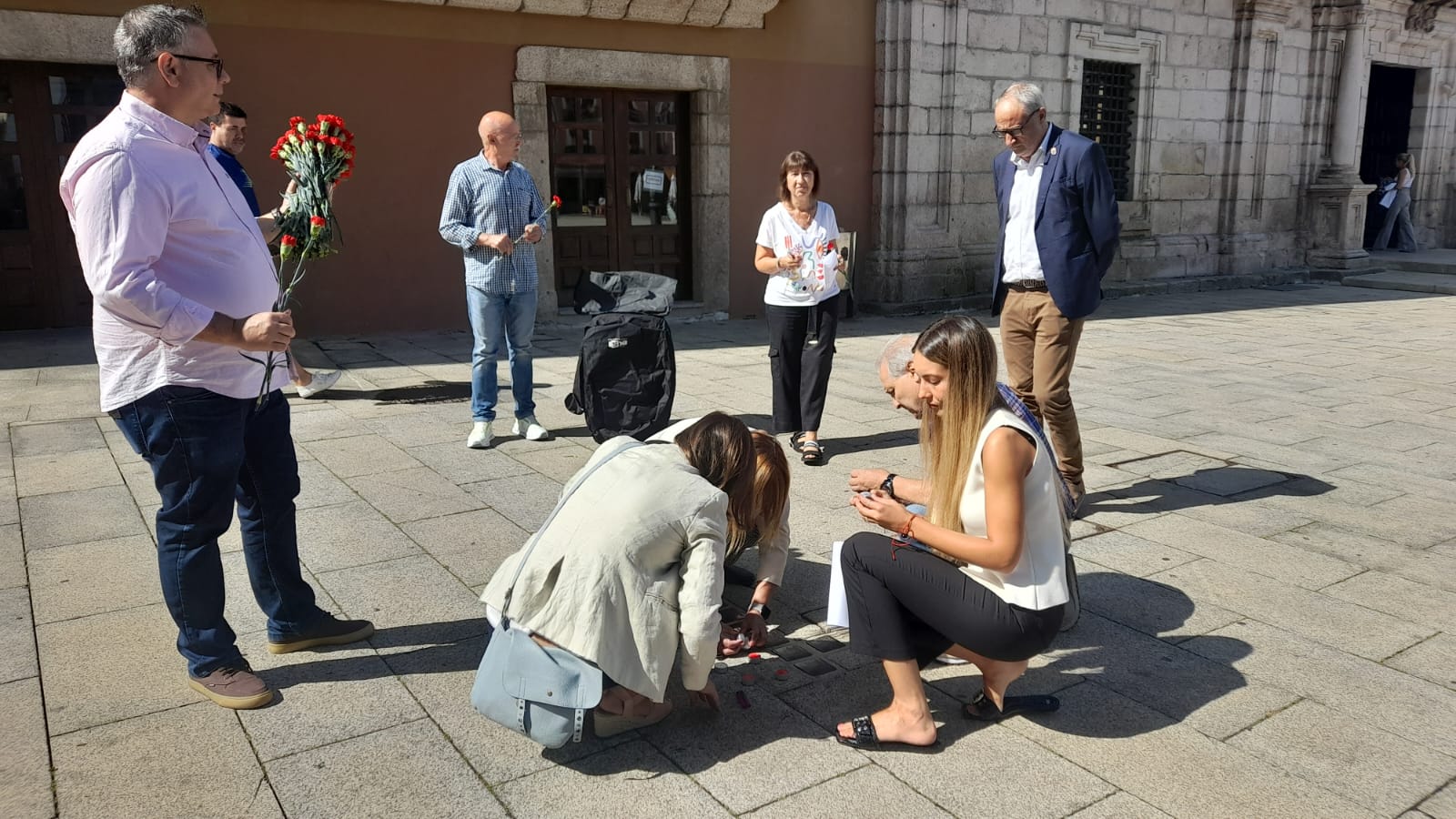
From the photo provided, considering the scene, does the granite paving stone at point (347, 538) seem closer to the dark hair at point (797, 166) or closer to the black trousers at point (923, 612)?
the black trousers at point (923, 612)

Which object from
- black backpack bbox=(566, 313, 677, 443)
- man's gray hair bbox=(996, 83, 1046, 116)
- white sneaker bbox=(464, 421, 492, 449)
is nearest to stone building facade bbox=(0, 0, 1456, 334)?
white sneaker bbox=(464, 421, 492, 449)

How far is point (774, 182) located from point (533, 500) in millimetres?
7052

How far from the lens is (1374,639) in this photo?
3.46 metres

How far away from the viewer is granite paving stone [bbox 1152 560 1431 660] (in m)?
3.46

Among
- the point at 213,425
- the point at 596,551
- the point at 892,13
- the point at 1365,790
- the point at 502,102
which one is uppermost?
the point at 892,13

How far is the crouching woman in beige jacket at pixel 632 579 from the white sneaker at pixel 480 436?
10.2 ft

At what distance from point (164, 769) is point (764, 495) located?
5.60ft

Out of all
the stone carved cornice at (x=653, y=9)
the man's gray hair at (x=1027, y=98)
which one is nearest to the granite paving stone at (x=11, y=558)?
the man's gray hair at (x=1027, y=98)

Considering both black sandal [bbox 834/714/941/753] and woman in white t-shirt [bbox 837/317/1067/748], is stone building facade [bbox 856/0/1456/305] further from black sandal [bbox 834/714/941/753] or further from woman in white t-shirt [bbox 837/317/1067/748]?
black sandal [bbox 834/714/941/753]

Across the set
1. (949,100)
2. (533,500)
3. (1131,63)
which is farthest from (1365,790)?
(1131,63)

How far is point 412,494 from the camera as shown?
16.3 feet

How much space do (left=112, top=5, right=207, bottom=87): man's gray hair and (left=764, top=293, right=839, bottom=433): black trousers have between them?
349 centimetres

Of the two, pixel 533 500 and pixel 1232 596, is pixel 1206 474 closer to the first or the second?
pixel 1232 596

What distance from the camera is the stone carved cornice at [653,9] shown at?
9320mm
